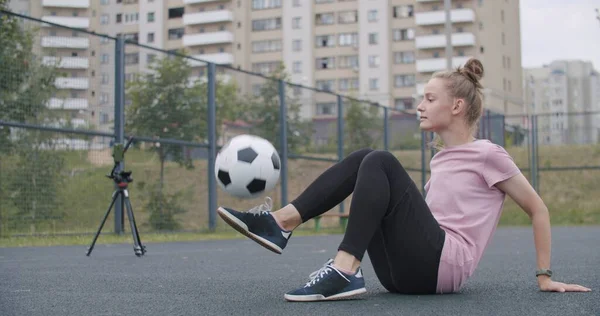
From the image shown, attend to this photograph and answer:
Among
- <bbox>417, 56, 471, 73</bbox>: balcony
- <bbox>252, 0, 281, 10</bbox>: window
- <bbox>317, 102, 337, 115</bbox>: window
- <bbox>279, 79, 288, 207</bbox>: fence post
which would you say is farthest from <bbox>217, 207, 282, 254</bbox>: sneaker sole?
<bbox>252, 0, 281, 10</bbox>: window

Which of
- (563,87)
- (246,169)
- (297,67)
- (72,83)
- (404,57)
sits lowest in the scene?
(246,169)

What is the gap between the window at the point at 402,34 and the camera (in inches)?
2243

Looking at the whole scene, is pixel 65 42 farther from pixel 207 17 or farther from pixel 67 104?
pixel 207 17

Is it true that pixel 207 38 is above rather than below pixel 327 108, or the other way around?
above

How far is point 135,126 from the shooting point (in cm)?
1128

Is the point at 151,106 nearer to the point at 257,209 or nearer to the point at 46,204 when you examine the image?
the point at 46,204

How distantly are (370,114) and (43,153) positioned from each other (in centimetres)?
842

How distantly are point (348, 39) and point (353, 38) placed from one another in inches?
21.3

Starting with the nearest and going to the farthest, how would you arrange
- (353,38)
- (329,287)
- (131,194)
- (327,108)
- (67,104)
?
(329,287), (67,104), (131,194), (327,108), (353,38)

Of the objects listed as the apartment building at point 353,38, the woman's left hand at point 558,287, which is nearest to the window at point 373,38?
the apartment building at point 353,38

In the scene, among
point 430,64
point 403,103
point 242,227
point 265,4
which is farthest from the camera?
point 265,4

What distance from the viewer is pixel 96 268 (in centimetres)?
568

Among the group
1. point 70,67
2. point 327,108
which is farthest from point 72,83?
point 327,108

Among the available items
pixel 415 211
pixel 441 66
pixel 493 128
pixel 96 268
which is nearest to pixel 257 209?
pixel 415 211
